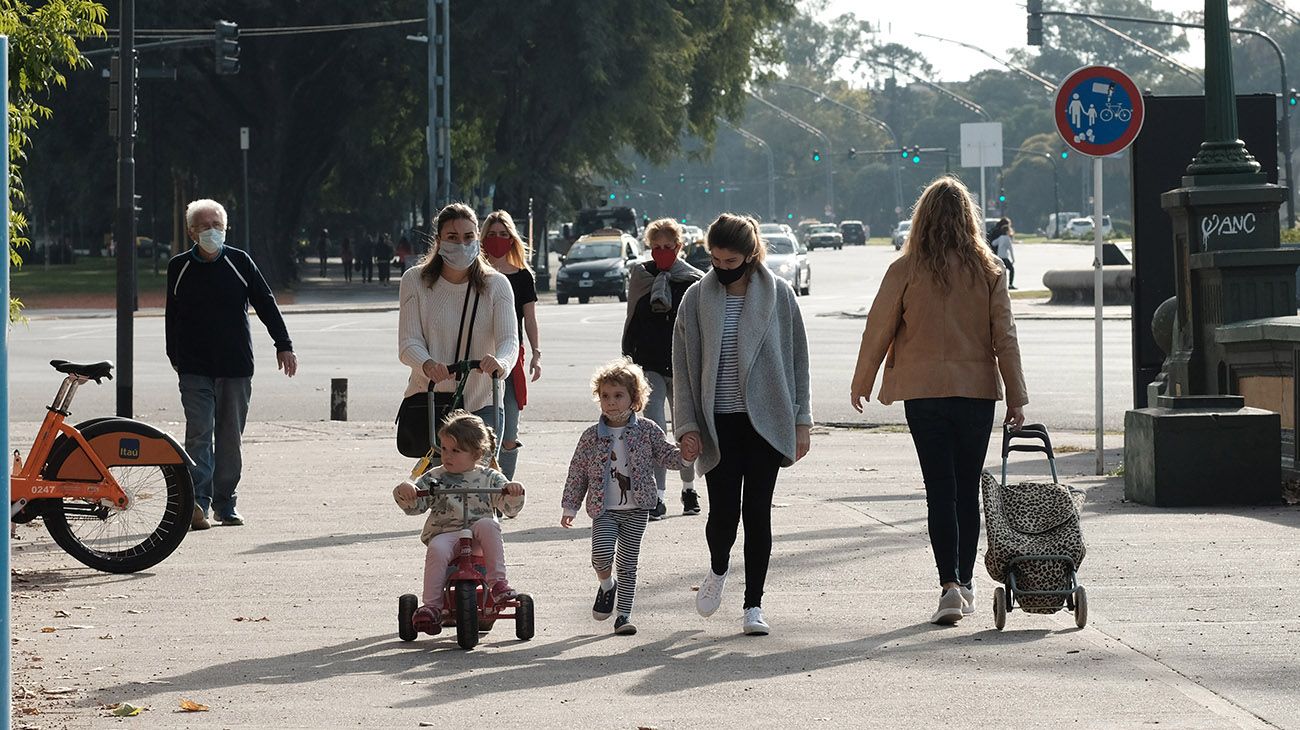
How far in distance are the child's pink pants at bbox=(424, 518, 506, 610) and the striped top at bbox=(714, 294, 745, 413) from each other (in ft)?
3.22

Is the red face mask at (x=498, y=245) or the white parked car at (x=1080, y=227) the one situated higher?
the white parked car at (x=1080, y=227)

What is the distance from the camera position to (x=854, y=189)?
159000 millimetres

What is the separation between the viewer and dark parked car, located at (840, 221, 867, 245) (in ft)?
383

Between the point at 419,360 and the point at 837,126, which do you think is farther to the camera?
the point at 837,126

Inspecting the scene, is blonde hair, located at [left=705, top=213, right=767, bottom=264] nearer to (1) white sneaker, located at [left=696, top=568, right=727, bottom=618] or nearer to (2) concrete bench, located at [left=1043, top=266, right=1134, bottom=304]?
(1) white sneaker, located at [left=696, top=568, right=727, bottom=618]

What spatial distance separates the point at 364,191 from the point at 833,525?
51583mm

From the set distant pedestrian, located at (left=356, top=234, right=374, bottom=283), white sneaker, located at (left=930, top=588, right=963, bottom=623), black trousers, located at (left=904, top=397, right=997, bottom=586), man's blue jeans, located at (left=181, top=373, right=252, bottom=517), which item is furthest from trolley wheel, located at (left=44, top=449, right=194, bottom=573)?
distant pedestrian, located at (left=356, top=234, right=374, bottom=283)

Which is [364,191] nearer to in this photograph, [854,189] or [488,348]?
[488,348]

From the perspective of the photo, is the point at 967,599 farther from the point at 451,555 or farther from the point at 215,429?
the point at 215,429

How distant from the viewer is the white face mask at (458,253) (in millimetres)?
8797

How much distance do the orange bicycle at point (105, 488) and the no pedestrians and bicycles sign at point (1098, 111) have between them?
652 centimetres

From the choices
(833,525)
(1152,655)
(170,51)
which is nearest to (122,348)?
(833,525)

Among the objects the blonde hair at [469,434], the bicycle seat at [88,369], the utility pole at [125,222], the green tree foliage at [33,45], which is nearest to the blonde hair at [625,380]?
the blonde hair at [469,434]

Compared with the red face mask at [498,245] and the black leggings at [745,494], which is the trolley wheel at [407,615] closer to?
the black leggings at [745,494]
